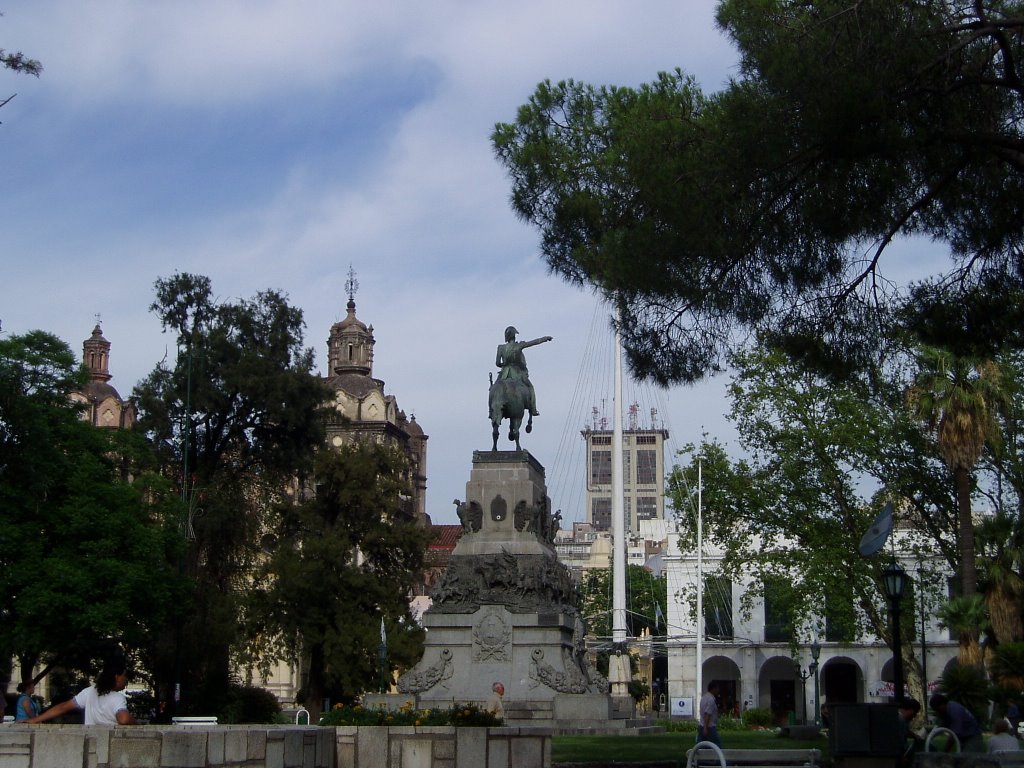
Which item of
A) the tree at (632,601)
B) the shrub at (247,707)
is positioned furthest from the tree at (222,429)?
the tree at (632,601)

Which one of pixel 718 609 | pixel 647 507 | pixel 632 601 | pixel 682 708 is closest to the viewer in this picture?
pixel 682 708

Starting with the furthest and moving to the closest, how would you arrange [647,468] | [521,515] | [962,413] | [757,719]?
[647,468] < [757,719] < [962,413] < [521,515]

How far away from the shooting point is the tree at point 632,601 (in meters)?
83.8

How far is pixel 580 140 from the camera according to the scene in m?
17.2

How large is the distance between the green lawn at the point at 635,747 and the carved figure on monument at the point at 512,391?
8.04 m

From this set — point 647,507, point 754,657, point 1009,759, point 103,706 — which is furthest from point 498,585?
point 647,507

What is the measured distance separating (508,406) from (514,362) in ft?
4.11

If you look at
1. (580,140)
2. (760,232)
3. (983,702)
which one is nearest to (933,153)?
(760,232)

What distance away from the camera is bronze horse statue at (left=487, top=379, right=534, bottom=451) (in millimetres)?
31672

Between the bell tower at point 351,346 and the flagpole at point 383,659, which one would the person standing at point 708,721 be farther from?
the bell tower at point 351,346

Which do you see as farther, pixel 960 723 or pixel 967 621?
pixel 967 621

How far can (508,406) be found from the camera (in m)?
31.7

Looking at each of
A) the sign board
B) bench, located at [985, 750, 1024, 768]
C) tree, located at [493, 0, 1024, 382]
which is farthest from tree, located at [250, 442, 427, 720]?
bench, located at [985, 750, 1024, 768]

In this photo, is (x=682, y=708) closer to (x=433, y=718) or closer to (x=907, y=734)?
(x=433, y=718)
